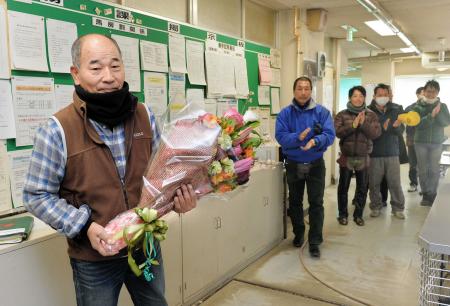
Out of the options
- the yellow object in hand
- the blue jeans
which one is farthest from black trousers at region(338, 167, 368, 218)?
the blue jeans

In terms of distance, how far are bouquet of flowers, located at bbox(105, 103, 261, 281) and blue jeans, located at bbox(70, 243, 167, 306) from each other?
0.10 m

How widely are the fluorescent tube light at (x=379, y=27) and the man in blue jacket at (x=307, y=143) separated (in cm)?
288

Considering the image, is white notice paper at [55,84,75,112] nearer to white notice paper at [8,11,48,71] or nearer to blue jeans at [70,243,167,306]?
white notice paper at [8,11,48,71]

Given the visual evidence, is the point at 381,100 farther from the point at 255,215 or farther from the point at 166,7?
the point at 166,7

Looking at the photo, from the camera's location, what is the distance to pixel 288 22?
15.2 feet

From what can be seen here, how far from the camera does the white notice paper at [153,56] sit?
2.75 metres

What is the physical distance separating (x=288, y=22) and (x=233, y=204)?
266 cm

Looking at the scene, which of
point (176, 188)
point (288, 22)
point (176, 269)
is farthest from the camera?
point (288, 22)

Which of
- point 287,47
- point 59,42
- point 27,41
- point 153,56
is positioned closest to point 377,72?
point 287,47

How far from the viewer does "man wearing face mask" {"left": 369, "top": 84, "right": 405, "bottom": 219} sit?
4.38 m

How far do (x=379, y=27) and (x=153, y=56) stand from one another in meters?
4.47

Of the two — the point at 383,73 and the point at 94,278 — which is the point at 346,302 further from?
the point at 383,73

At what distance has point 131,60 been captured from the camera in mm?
2660

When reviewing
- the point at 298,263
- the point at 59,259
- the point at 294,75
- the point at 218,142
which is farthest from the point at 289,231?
the point at 218,142
